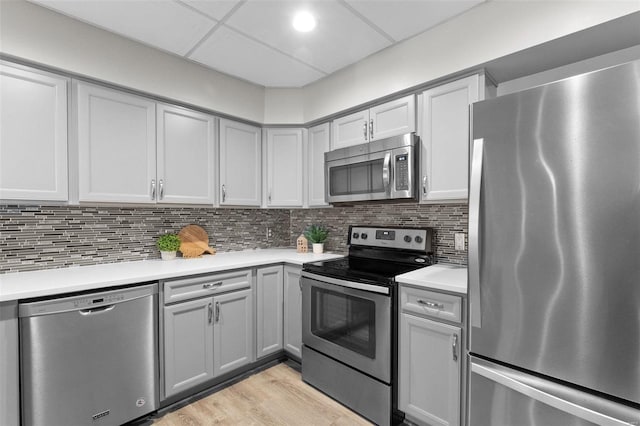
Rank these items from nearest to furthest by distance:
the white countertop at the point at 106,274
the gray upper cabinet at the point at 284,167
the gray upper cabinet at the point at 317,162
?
the white countertop at the point at 106,274 < the gray upper cabinet at the point at 317,162 < the gray upper cabinet at the point at 284,167

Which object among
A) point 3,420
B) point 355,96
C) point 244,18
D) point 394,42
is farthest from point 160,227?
point 394,42

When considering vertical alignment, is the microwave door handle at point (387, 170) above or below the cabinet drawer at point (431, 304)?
above

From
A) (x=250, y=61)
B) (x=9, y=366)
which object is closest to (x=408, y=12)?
(x=250, y=61)

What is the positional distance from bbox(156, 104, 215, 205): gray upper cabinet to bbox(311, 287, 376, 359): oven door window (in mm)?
1288

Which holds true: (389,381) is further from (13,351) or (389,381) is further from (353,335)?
(13,351)

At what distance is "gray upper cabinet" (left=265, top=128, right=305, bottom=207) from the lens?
3.07m

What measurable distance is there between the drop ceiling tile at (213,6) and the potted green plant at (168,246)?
170 centimetres

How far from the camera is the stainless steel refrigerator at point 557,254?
1.02 m

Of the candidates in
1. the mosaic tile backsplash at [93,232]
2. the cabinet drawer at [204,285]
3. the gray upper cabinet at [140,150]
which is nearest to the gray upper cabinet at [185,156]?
the gray upper cabinet at [140,150]

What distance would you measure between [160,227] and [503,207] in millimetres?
2544

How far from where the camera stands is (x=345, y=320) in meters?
2.14

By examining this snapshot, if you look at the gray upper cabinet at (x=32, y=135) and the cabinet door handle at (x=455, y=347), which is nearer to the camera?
the cabinet door handle at (x=455, y=347)

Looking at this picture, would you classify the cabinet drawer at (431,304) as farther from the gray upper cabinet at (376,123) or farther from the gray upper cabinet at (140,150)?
the gray upper cabinet at (140,150)

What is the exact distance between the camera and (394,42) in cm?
226
